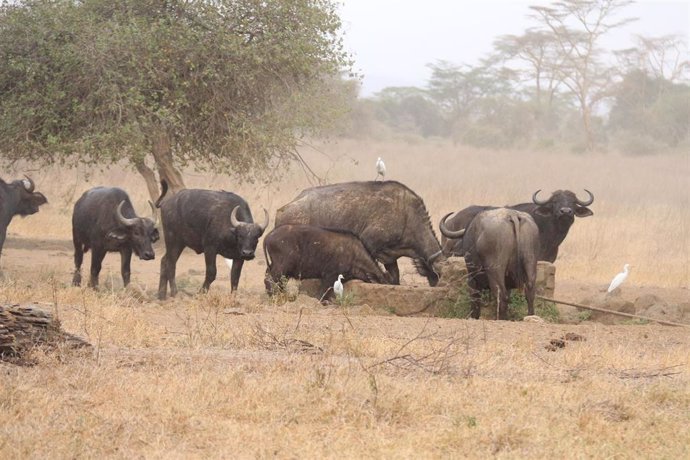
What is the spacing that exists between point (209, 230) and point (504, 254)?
12.6 feet

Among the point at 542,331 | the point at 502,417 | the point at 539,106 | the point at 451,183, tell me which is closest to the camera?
the point at 502,417

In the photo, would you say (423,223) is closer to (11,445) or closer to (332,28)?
(332,28)

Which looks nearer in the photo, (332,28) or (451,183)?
(332,28)

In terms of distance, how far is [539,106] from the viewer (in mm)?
56062

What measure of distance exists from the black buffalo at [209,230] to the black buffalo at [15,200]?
199 cm

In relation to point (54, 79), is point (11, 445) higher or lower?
lower

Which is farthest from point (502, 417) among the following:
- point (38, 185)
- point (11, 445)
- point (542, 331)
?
point (38, 185)

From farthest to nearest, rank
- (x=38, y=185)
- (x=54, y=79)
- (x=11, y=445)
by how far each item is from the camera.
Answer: (x=38, y=185) → (x=54, y=79) → (x=11, y=445)

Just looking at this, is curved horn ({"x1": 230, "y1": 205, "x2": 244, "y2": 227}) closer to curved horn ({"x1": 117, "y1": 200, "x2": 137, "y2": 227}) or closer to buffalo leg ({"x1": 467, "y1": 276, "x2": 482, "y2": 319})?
curved horn ({"x1": 117, "y1": 200, "x2": 137, "y2": 227})

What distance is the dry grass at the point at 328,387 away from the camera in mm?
5883

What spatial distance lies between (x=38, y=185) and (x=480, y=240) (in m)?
17.3

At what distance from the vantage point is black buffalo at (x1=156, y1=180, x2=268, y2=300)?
13461mm

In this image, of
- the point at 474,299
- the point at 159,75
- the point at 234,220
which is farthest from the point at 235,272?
the point at 159,75

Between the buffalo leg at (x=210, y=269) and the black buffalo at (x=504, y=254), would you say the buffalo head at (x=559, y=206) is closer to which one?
the black buffalo at (x=504, y=254)
